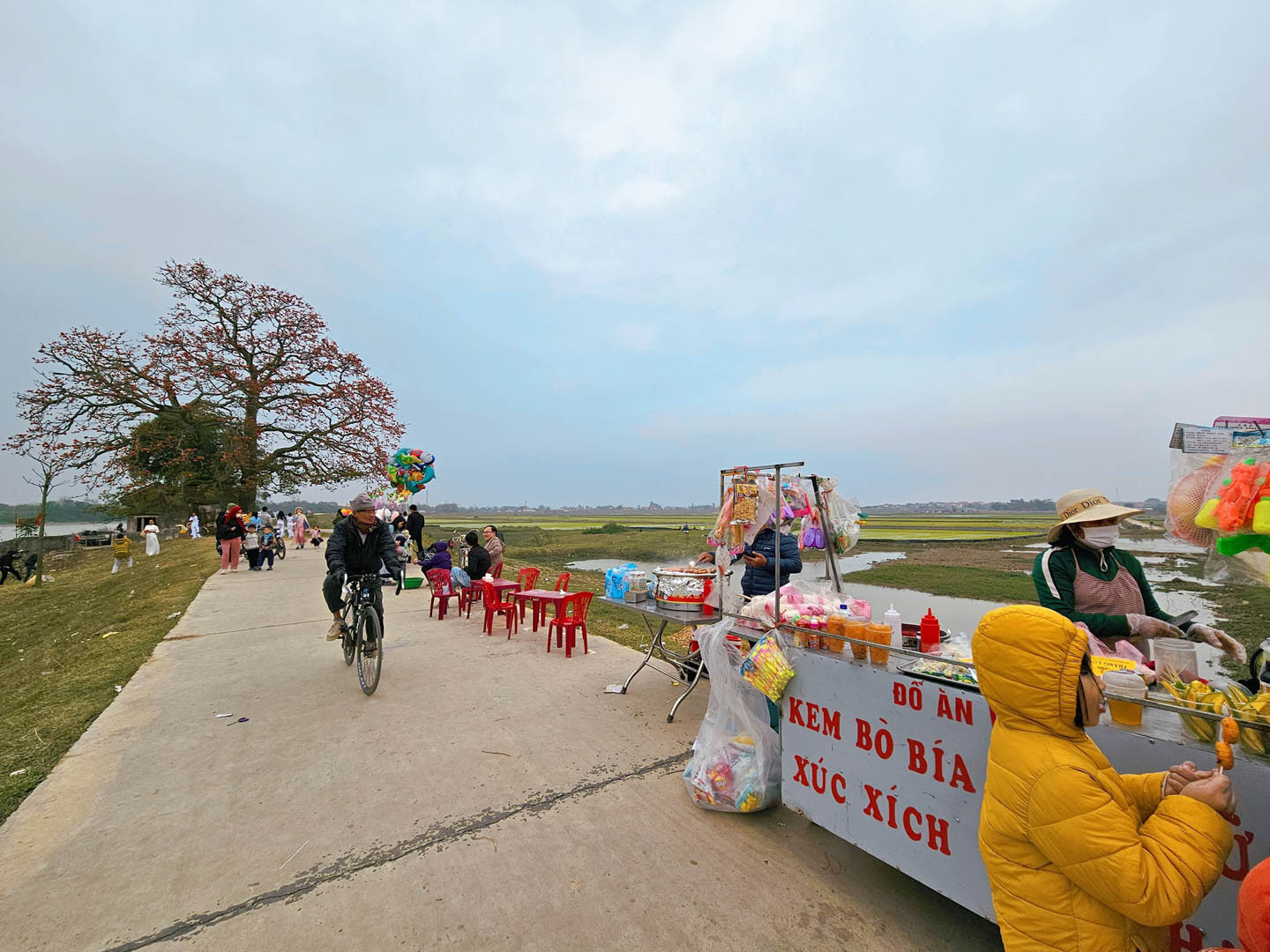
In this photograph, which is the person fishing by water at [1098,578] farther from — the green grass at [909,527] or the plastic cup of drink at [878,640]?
the green grass at [909,527]

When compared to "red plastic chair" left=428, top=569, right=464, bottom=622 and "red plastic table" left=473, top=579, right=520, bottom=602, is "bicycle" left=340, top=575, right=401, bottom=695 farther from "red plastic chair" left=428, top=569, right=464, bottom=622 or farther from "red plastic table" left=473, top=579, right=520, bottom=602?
"red plastic chair" left=428, top=569, right=464, bottom=622

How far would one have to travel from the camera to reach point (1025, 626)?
1409 millimetres

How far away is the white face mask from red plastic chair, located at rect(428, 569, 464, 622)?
24.4ft

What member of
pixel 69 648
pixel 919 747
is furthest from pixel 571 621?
pixel 69 648

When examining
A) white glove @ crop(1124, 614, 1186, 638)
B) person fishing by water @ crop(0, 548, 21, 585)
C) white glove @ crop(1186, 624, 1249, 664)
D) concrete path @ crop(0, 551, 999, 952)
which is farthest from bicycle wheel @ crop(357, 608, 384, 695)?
person fishing by water @ crop(0, 548, 21, 585)

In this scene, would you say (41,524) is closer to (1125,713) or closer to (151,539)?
(151,539)

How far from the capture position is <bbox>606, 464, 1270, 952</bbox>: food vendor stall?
1497 millimetres

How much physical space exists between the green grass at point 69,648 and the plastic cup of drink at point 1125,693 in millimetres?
5065

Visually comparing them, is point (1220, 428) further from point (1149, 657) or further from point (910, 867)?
point (910, 867)

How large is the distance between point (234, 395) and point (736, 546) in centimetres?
2385

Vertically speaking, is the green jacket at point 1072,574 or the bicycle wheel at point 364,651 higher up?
the green jacket at point 1072,574

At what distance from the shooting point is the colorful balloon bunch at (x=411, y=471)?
41.4ft

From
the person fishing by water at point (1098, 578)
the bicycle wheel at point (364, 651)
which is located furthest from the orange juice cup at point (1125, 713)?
the bicycle wheel at point (364, 651)

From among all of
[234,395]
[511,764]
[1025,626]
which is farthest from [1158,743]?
[234,395]
